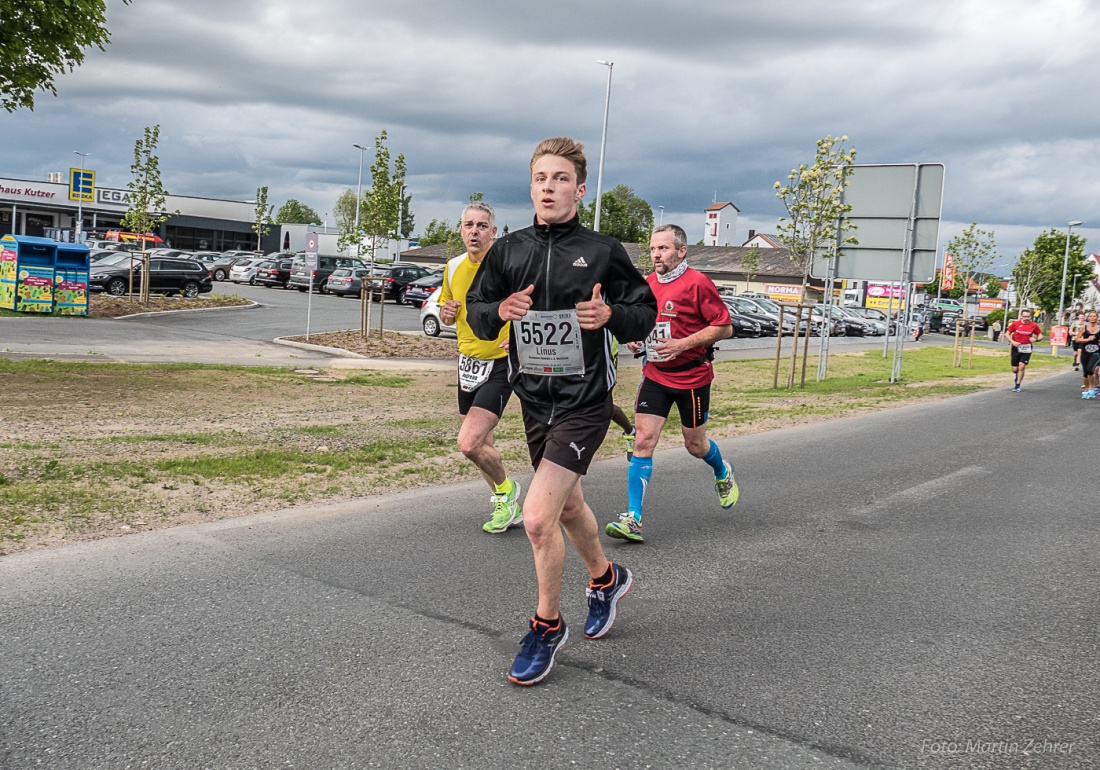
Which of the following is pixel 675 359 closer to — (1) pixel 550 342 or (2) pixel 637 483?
(2) pixel 637 483

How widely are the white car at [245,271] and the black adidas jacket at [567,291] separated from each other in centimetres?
4735

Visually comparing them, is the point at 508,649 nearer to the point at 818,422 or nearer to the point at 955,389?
the point at 818,422

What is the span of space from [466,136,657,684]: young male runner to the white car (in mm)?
47442

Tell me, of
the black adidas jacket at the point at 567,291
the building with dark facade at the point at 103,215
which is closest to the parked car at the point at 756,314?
the black adidas jacket at the point at 567,291

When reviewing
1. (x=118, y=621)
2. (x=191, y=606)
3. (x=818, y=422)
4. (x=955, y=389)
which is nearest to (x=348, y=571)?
(x=191, y=606)

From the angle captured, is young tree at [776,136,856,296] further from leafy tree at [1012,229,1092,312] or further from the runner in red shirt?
leafy tree at [1012,229,1092,312]

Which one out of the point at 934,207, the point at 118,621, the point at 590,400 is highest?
the point at 934,207

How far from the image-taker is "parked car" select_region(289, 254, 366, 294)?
44406 mm

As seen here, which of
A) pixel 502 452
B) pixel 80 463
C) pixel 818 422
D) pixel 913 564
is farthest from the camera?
pixel 818 422

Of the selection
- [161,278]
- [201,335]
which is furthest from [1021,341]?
[161,278]

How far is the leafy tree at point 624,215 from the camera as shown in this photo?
346 ft

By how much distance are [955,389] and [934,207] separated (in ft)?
13.1

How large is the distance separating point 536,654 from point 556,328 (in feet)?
4.20

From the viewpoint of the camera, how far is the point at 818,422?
13555mm
